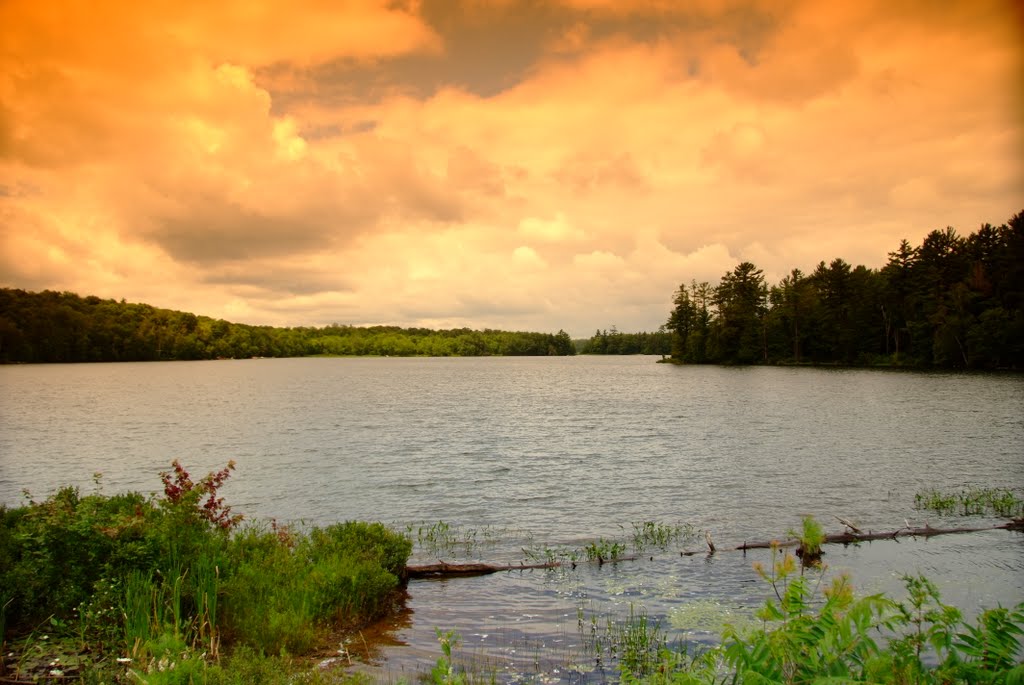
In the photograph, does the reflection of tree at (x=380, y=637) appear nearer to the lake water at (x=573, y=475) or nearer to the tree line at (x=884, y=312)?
the lake water at (x=573, y=475)

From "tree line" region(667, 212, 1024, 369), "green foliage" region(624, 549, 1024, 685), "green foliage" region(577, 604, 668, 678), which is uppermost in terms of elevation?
"tree line" region(667, 212, 1024, 369)

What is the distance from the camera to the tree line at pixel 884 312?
103938 mm

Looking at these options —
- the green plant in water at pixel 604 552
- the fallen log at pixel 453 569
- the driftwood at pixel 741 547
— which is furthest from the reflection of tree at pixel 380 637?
the green plant in water at pixel 604 552

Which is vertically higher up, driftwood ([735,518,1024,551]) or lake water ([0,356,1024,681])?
driftwood ([735,518,1024,551])

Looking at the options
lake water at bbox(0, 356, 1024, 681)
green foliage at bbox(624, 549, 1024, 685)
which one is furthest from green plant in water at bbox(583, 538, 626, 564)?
green foliage at bbox(624, 549, 1024, 685)

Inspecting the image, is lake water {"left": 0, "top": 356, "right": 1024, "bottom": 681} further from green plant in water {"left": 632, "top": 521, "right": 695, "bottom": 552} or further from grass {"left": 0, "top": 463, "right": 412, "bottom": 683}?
grass {"left": 0, "top": 463, "right": 412, "bottom": 683}

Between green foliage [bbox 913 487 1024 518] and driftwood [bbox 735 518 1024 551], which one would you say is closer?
driftwood [bbox 735 518 1024 551]

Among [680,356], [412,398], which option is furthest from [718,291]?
[412,398]

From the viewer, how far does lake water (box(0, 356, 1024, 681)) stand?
1599 centimetres

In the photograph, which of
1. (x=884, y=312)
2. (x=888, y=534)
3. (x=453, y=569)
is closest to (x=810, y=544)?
(x=888, y=534)

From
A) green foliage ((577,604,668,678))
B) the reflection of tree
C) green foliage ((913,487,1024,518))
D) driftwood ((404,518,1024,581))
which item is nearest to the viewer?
green foliage ((577,604,668,678))

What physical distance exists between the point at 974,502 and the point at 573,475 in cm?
1836

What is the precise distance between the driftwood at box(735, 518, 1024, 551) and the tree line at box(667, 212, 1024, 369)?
317ft

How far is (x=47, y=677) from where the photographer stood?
9.07 metres
